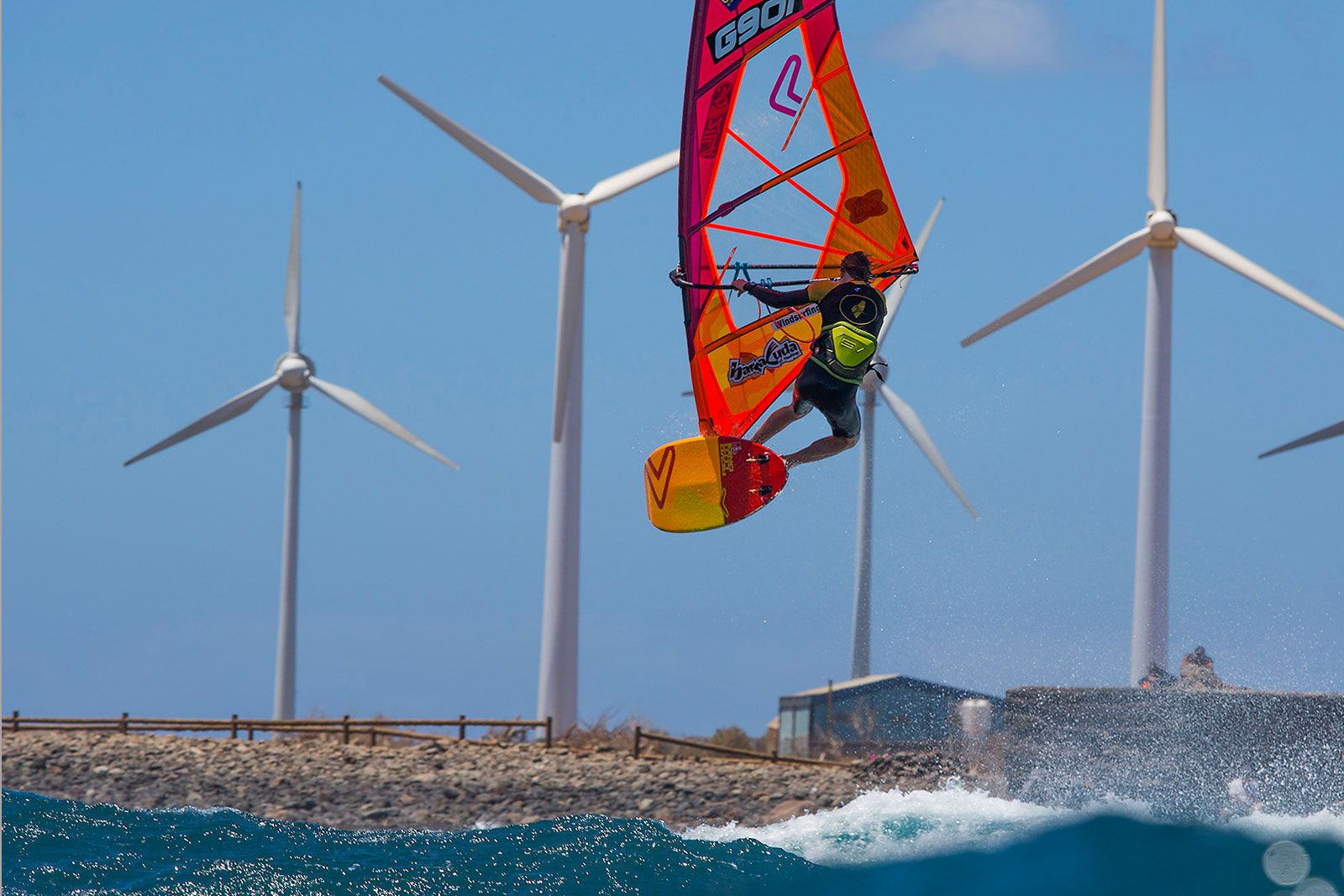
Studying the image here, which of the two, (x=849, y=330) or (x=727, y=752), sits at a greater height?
(x=849, y=330)

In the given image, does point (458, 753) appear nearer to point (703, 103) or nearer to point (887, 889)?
point (887, 889)

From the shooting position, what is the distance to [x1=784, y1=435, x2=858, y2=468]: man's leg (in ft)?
50.2

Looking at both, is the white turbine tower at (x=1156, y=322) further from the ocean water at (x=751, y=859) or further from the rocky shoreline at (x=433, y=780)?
the ocean water at (x=751, y=859)

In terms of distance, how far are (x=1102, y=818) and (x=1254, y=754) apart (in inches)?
239

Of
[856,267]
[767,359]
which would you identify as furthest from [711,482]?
[856,267]

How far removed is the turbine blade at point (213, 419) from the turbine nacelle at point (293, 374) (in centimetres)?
115

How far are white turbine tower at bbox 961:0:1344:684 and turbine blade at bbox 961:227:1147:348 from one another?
1 centimetres

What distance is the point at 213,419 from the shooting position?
37500 millimetres

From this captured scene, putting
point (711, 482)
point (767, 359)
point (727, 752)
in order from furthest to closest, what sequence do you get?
point (727, 752) → point (767, 359) → point (711, 482)

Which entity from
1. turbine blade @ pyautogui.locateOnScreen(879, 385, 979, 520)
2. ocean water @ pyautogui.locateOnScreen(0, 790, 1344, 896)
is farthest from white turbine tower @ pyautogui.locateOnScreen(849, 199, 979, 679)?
ocean water @ pyautogui.locateOnScreen(0, 790, 1344, 896)

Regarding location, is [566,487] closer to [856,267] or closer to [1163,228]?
[1163,228]

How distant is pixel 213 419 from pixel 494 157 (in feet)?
27.7

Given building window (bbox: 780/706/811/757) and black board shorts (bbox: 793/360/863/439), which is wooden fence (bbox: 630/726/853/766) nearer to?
building window (bbox: 780/706/811/757)

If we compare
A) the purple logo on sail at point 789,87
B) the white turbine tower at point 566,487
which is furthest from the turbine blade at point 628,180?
the purple logo on sail at point 789,87
